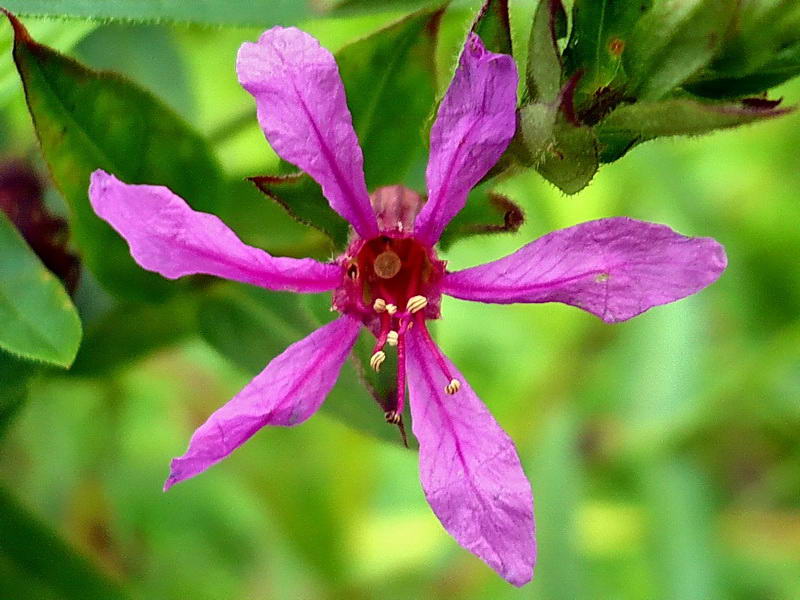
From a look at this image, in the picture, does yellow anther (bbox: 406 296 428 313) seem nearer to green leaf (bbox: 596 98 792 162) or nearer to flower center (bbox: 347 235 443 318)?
flower center (bbox: 347 235 443 318)

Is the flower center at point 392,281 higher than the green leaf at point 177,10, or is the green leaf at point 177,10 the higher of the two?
the green leaf at point 177,10

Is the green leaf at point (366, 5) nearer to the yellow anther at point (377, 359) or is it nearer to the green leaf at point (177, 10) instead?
the green leaf at point (177, 10)

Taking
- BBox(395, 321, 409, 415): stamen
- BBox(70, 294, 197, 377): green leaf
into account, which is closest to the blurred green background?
BBox(70, 294, 197, 377): green leaf

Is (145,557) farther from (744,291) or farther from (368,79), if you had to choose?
(744,291)

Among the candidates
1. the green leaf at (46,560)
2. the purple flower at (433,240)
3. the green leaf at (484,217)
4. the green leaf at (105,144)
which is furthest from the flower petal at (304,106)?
the green leaf at (46,560)

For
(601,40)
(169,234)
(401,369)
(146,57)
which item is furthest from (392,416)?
(146,57)

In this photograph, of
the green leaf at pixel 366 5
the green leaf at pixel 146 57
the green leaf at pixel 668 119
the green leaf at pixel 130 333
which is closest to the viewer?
the green leaf at pixel 668 119

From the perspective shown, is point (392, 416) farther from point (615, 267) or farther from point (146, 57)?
point (146, 57)
